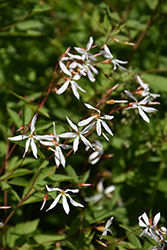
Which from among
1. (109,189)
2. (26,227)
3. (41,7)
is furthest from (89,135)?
(41,7)

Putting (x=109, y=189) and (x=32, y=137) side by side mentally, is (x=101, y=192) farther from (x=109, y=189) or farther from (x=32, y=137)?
(x=32, y=137)

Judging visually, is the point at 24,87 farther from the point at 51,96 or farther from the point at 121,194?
the point at 121,194

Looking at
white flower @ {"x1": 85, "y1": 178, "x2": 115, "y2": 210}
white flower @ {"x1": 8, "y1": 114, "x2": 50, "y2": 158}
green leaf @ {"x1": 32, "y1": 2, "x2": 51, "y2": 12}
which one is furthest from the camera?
white flower @ {"x1": 85, "y1": 178, "x2": 115, "y2": 210}

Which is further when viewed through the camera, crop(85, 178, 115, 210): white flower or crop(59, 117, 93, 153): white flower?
crop(85, 178, 115, 210): white flower

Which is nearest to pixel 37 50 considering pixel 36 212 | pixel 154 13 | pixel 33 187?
pixel 154 13

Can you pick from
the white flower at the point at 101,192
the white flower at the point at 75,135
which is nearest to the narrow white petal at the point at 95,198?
the white flower at the point at 101,192

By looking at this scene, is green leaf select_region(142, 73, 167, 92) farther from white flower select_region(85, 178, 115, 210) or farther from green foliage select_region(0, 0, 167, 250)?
white flower select_region(85, 178, 115, 210)

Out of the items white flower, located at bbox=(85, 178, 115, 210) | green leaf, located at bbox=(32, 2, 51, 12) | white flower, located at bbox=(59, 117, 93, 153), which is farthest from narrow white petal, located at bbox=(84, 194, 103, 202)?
green leaf, located at bbox=(32, 2, 51, 12)

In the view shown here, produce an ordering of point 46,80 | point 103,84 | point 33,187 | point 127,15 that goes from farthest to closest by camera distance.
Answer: point 127,15 → point 46,80 → point 103,84 → point 33,187

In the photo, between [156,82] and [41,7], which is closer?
[41,7]

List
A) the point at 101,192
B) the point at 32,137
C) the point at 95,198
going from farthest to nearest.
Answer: the point at 101,192 < the point at 95,198 < the point at 32,137

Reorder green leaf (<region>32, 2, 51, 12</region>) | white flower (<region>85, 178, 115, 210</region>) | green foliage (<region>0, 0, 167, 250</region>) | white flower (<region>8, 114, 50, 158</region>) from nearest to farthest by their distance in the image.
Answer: white flower (<region>8, 114, 50, 158</region>)
green foliage (<region>0, 0, 167, 250</region>)
green leaf (<region>32, 2, 51, 12</region>)
white flower (<region>85, 178, 115, 210</region>)
